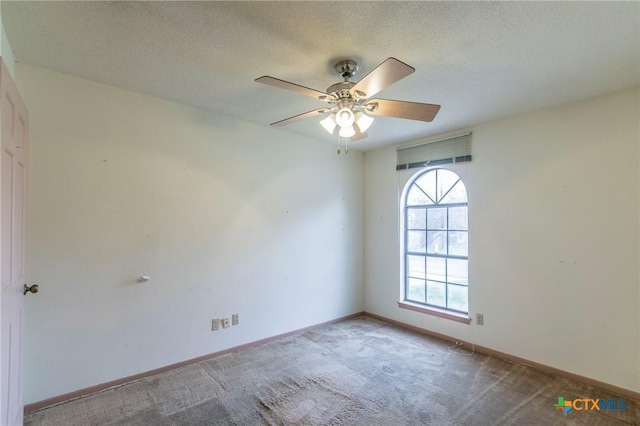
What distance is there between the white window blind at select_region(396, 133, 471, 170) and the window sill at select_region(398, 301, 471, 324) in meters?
1.79

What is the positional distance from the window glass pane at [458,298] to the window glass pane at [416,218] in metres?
0.83

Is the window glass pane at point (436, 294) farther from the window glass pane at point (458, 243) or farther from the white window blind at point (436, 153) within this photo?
the white window blind at point (436, 153)

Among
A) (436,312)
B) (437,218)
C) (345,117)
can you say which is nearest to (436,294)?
(436,312)

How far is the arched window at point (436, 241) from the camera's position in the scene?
3.67 m

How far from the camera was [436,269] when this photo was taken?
390cm

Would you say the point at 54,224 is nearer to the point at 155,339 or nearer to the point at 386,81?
the point at 155,339

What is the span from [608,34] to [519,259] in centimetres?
204

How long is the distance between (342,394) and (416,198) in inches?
101

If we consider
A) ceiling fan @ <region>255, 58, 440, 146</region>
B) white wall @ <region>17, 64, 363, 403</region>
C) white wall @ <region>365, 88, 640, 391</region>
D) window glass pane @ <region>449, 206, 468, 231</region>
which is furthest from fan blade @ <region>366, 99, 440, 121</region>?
window glass pane @ <region>449, 206, 468, 231</region>

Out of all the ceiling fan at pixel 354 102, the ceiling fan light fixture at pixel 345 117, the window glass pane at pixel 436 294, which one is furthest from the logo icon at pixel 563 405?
the ceiling fan light fixture at pixel 345 117

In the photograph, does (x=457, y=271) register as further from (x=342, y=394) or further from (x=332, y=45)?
(x=332, y=45)

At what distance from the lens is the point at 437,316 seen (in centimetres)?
374

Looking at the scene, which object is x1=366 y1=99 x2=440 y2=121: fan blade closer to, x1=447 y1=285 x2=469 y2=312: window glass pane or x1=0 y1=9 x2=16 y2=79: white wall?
x1=0 y1=9 x2=16 y2=79: white wall

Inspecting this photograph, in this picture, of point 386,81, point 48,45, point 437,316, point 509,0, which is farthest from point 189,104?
point 437,316
